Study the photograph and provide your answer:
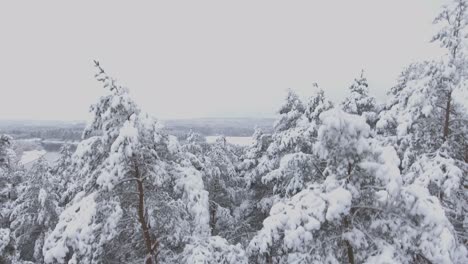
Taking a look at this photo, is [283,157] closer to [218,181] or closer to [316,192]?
[316,192]

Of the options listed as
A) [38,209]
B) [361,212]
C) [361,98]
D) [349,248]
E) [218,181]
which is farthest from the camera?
[38,209]

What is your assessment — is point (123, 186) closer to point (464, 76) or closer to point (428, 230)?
point (428, 230)

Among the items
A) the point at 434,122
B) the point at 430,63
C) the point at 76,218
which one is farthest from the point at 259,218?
the point at 76,218

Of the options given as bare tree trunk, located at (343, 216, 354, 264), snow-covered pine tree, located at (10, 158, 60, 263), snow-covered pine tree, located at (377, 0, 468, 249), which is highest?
snow-covered pine tree, located at (377, 0, 468, 249)

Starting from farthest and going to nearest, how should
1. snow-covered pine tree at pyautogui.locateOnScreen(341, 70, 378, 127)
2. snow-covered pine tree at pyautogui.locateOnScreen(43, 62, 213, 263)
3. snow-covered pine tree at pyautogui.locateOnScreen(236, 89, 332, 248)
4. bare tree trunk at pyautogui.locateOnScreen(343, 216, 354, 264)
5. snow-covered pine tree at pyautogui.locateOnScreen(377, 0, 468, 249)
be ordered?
1. snow-covered pine tree at pyautogui.locateOnScreen(341, 70, 378, 127)
2. snow-covered pine tree at pyautogui.locateOnScreen(236, 89, 332, 248)
3. snow-covered pine tree at pyautogui.locateOnScreen(377, 0, 468, 249)
4. snow-covered pine tree at pyautogui.locateOnScreen(43, 62, 213, 263)
5. bare tree trunk at pyautogui.locateOnScreen(343, 216, 354, 264)

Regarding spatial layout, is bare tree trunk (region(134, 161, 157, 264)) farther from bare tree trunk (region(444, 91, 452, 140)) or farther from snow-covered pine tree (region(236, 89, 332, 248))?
bare tree trunk (region(444, 91, 452, 140))

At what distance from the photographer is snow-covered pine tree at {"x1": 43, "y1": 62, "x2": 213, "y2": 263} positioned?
720 centimetres

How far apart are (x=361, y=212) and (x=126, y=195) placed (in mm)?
4790

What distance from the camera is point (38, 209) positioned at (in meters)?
22.3

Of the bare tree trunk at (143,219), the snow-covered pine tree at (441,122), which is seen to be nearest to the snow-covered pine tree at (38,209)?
the bare tree trunk at (143,219)

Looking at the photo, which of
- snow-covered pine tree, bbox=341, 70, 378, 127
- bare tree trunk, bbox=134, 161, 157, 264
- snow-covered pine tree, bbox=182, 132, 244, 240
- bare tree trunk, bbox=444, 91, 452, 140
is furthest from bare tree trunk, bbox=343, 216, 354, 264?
snow-covered pine tree, bbox=341, 70, 378, 127

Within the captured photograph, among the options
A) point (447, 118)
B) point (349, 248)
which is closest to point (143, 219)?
point (349, 248)

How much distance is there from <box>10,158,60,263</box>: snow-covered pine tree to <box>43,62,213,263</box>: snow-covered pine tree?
1489 centimetres

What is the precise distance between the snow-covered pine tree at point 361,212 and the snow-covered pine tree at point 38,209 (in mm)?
18736
